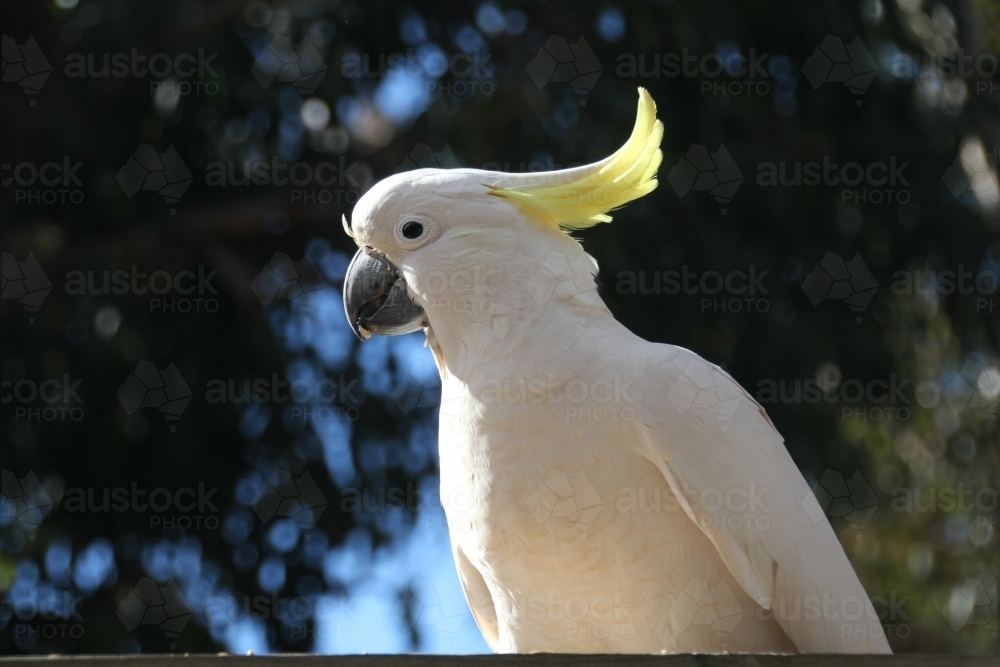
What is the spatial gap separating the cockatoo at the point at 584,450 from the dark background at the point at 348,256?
153 centimetres

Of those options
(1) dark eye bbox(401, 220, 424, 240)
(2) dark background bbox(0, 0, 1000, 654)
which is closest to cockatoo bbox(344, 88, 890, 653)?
(1) dark eye bbox(401, 220, 424, 240)

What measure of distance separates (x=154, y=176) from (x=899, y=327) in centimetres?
277

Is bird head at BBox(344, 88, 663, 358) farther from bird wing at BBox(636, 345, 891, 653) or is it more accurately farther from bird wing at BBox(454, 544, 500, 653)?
bird wing at BBox(454, 544, 500, 653)

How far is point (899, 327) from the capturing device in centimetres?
397

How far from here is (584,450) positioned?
197 centimetres

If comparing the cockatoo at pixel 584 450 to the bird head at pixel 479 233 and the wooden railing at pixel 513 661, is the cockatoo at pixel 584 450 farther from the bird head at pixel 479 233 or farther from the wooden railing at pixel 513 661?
the wooden railing at pixel 513 661

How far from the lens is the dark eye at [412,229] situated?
2.17 m

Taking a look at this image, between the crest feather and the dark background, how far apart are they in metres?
1.48

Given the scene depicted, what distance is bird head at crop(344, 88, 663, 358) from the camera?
2.12m

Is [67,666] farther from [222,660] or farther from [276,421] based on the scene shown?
[276,421]

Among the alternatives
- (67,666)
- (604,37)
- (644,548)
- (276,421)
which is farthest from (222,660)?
(604,37)

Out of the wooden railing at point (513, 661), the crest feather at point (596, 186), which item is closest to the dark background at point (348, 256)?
the crest feather at point (596, 186)

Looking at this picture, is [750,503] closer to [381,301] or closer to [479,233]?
[479,233]

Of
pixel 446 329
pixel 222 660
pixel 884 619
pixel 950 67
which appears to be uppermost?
pixel 222 660
